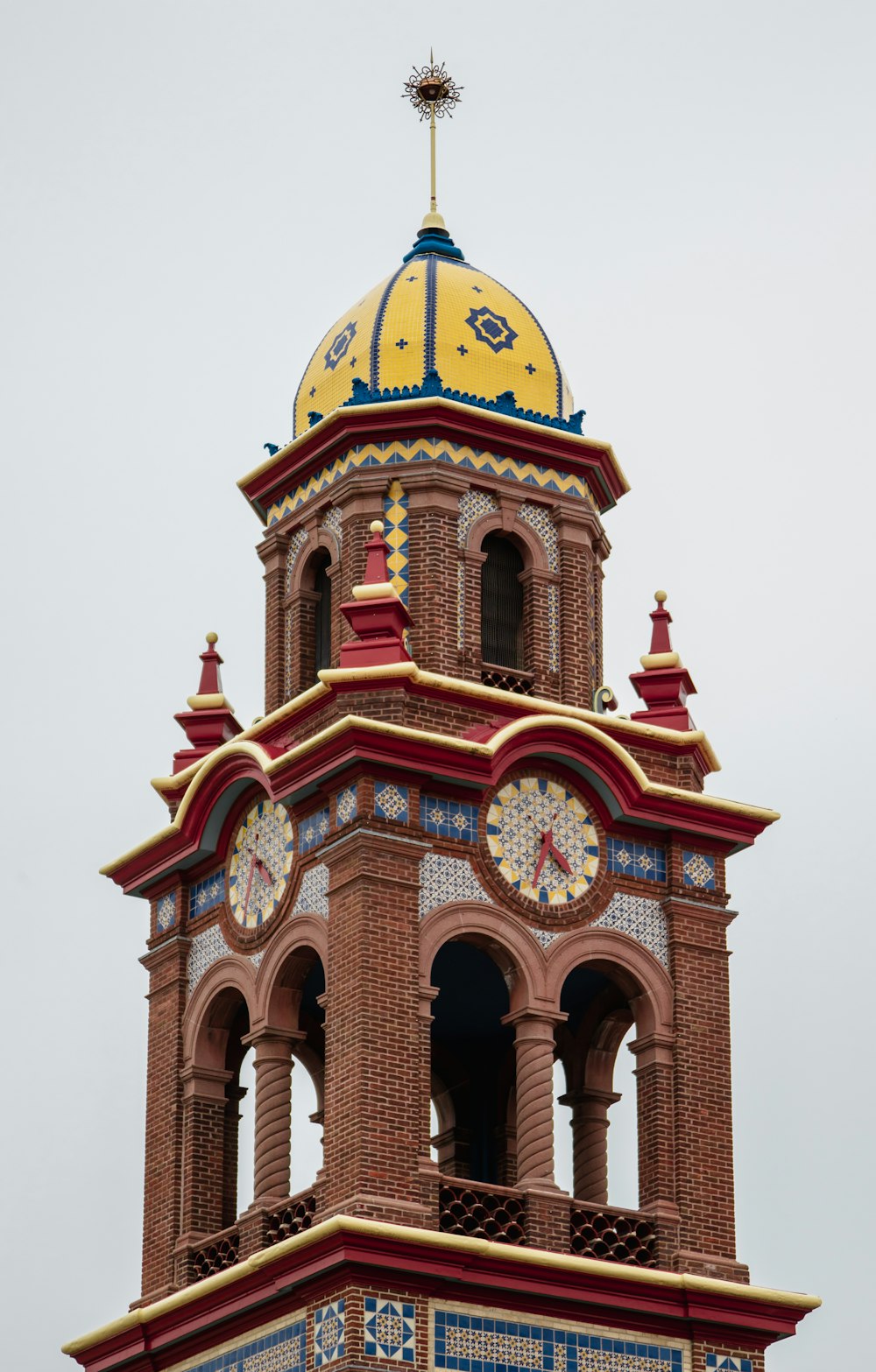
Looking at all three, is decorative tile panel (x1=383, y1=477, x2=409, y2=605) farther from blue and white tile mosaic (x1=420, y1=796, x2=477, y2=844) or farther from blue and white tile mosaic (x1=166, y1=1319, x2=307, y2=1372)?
blue and white tile mosaic (x1=166, y1=1319, x2=307, y2=1372)

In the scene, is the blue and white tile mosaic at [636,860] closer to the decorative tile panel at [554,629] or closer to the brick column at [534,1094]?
the brick column at [534,1094]

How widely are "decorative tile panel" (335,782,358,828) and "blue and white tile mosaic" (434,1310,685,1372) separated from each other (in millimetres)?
5394

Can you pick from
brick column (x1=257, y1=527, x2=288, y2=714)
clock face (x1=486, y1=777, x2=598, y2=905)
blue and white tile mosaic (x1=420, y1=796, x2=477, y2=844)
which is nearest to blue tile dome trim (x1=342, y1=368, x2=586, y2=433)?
brick column (x1=257, y1=527, x2=288, y2=714)

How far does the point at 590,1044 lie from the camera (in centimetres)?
4456

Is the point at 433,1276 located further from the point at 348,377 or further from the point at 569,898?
the point at 348,377

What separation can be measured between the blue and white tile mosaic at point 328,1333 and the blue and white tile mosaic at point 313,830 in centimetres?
532

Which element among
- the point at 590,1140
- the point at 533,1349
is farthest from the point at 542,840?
the point at 533,1349

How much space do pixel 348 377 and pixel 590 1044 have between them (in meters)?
8.43

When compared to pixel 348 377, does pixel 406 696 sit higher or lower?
lower

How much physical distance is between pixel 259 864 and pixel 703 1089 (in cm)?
551

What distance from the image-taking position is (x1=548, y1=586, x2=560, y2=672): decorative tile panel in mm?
44438

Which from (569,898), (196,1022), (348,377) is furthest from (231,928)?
(348,377)

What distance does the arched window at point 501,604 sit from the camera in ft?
146

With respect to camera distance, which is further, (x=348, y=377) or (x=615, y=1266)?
(x=348, y=377)
